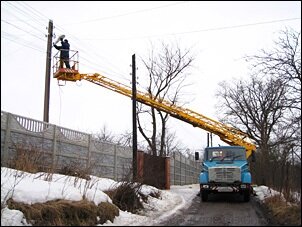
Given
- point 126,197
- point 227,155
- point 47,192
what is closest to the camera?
point 47,192

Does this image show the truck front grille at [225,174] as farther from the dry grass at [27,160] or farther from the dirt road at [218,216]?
the dry grass at [27,160]

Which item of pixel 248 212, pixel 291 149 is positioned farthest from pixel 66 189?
pixel 291 149

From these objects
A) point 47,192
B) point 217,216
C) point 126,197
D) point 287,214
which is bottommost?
point 217,216

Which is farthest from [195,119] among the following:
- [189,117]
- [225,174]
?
[225,174]

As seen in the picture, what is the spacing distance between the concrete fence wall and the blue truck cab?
3.90 meters

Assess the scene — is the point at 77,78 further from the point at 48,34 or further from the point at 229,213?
the point at 229,213

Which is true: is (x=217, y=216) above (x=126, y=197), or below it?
below

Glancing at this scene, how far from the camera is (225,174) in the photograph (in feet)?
58.0

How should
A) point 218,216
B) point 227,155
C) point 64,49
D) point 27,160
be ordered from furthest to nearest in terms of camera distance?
point 64,49 → point 227,155 → point 218,216 → point 27,160

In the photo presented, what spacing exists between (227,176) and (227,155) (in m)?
1.55

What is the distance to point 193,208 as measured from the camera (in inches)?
591

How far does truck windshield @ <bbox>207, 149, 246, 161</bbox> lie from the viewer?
18.8 meters

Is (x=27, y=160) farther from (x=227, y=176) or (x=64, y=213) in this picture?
(x=227, y=176)

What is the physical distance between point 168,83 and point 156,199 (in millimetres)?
24322
